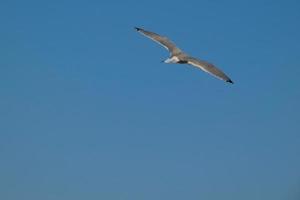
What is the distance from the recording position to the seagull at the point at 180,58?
133ft

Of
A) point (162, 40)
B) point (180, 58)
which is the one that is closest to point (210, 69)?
point (180, 58)

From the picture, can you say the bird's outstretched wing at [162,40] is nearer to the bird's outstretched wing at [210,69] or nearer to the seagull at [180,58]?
the seagull at [180,58]

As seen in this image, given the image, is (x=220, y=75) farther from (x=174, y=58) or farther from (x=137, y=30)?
(x=137, y=30)

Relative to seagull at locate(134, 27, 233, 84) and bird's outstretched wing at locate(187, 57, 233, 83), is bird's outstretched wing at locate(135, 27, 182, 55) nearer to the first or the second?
seagull at locate(134, 27, 233, 84)

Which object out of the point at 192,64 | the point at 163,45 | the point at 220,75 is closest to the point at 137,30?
the point at 163,45

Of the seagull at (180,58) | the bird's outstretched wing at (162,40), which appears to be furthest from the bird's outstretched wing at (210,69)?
the bird's outstretched wing at (162,40)

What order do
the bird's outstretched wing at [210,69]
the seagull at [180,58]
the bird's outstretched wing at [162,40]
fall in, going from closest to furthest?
the bird's outstretched wing at [210,69] < the seagull at [180,58] < the bird's outstretched wing at [162,40]

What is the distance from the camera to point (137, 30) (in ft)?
160

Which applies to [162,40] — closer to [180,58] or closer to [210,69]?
[180,58]

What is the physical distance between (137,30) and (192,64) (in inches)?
288

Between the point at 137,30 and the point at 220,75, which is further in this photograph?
the point at 137,30

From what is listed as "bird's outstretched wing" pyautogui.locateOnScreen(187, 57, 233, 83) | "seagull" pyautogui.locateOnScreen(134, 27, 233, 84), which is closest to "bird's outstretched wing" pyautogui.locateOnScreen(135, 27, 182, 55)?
"seagull" pyautogui.locateOnScreen(134, 27, 233, 84)

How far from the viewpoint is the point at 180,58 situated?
150 feet

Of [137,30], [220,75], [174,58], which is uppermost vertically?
[137,30]
